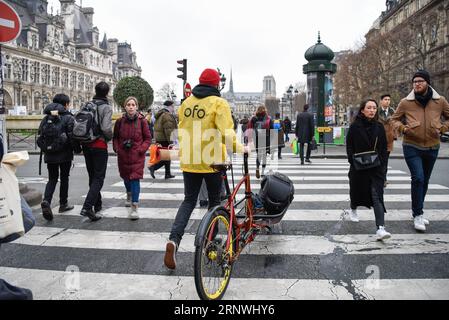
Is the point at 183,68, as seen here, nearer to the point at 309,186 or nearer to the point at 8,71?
the point at 309,186

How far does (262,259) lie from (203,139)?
4.89ft

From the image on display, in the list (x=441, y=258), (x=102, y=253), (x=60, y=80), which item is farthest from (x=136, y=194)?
(x=60, y=80)

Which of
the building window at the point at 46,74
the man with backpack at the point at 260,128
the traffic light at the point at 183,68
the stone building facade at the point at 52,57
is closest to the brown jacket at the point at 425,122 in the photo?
the man with backpack at the point at 260,128

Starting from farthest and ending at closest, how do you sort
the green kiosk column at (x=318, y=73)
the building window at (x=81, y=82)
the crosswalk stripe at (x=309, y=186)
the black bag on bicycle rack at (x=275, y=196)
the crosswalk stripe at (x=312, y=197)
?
the building window at (x=81, y=82), the green kiosk column at (x=318, y=73), the crosswalk stripe at (x=309, y=186), the crosswalk stripe at (x=312, y=197), the black bag on bicycle rack at (x=275, y=196)

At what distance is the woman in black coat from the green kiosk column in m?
14.4

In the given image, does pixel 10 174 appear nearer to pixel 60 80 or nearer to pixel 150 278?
pixel 150 278

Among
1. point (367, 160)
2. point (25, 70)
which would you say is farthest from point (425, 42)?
point (25, 70)

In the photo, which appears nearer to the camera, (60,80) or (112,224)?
(112,224)

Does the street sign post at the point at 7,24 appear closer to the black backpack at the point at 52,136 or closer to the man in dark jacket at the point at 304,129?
the black backpack at the point at 52,136

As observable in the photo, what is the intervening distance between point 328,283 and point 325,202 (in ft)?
11.8

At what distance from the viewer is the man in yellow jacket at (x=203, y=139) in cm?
386

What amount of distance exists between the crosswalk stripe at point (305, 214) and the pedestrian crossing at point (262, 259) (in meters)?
0.02

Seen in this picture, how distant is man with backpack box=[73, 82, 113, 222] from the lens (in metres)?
5.73

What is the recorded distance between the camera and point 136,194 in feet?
20.0
